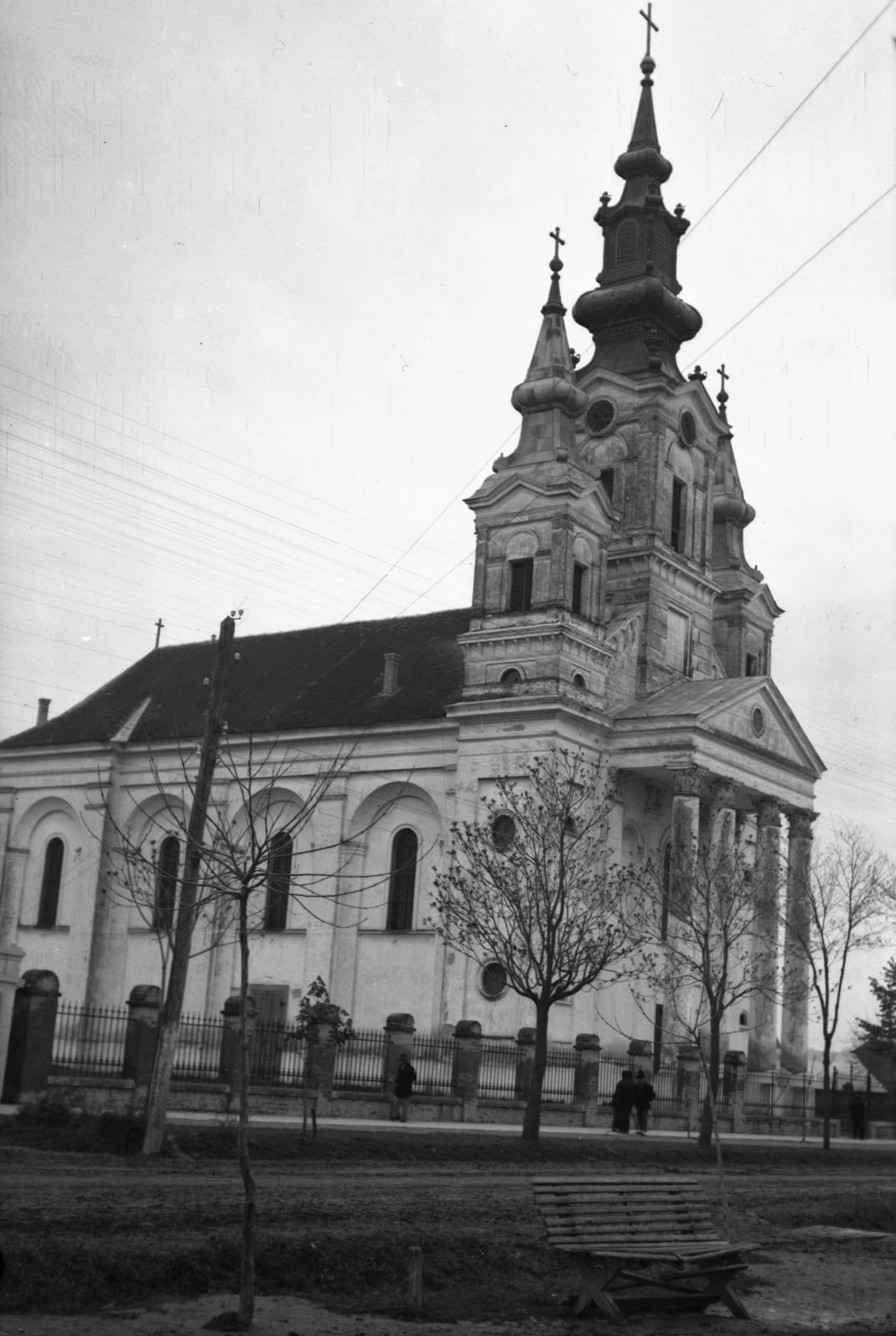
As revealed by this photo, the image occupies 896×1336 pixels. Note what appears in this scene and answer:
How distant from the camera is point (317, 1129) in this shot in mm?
24984

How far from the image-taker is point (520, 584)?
45.5 m

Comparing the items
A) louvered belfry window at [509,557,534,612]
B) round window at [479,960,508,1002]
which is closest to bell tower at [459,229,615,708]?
louvered belfry window at [509,557,534,612]

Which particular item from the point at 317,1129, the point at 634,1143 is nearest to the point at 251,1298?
the point at 317,1129

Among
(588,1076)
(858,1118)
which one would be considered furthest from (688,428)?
(588,1076)

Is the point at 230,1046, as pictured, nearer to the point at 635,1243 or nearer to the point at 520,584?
the point at 635,1243

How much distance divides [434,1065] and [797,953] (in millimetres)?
14492

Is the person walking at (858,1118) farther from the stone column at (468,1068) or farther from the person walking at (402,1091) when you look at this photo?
the person walking at (402,1091)

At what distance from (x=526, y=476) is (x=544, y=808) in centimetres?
1297

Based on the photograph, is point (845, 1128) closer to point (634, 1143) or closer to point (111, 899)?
point (634, 1143)

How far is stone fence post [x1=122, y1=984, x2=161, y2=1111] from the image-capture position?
85.9ft

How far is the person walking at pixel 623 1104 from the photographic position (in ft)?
110

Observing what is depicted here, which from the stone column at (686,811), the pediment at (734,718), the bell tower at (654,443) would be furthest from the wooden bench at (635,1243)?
the bell tower at (654,443)

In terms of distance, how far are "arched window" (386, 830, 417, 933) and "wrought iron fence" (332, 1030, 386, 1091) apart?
851 centimetres

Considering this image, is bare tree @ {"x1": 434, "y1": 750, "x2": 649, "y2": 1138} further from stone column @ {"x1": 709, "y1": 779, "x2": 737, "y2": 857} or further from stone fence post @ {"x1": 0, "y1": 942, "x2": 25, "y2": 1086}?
stone fence post @ {"x1": 0, "y1": 942, "x2": 25, "y2": 1086}
